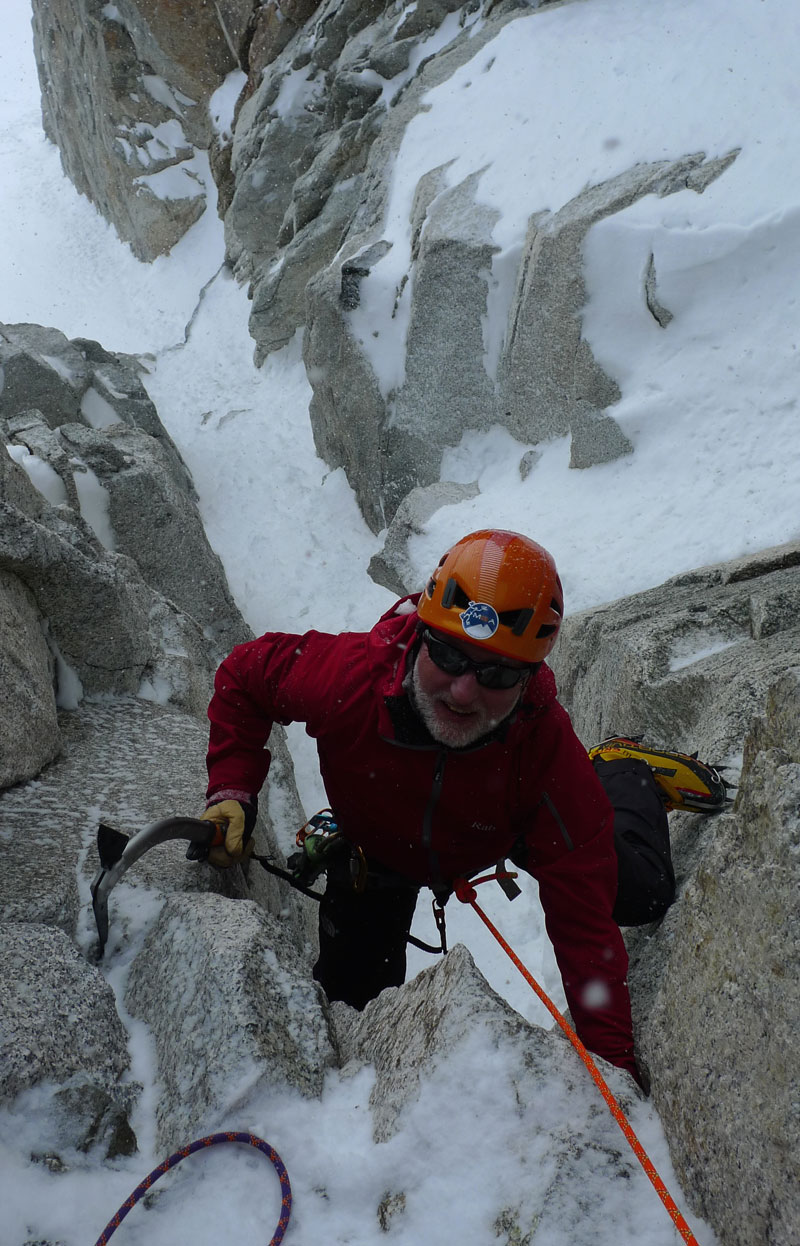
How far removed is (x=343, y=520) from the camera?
13242mm

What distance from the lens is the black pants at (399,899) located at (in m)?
3.28

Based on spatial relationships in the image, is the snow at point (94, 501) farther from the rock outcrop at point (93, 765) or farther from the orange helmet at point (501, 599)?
the orange helmet at point (501, 599)

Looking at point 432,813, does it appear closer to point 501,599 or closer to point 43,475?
point 501,599

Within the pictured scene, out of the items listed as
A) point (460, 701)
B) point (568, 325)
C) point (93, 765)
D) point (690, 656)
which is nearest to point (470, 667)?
point (460, 701)

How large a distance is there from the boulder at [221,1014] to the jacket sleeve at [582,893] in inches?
35.0

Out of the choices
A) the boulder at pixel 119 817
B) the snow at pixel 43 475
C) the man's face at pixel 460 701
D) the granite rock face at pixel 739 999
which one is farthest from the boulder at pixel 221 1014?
the snow at pixel 43 475

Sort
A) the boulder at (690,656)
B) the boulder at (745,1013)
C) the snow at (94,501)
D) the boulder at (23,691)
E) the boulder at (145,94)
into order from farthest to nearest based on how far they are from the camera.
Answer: the boulder at (145,94) → the snow at (94,501) → the boulder at (690,656) → the boulder at (23,691) → the boulder at (745,1013)

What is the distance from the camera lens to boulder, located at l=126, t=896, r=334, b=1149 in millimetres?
2492

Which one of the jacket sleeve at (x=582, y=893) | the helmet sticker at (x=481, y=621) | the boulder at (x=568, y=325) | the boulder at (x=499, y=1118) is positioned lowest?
the boulder at (x=568, y=325)

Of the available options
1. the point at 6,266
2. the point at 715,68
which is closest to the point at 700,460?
the point at 715,68

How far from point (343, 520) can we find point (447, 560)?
33.0 feet

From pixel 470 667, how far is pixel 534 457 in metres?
7.73

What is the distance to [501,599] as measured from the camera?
124 inches

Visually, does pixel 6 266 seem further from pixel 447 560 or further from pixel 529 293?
pixel 447 560
